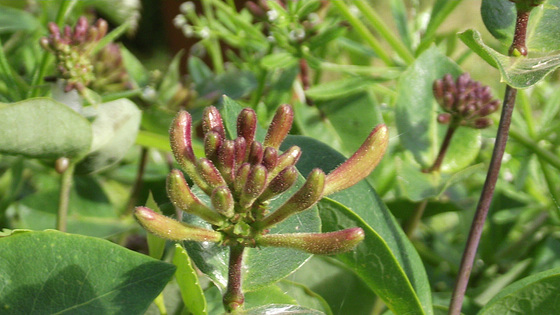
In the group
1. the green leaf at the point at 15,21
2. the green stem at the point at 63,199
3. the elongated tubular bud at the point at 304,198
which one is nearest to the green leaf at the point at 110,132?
the green stem at the point at 63,199

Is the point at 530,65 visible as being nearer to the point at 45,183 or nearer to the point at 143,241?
the point at 143,241

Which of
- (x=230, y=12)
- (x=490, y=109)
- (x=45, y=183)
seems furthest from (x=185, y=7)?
(x=490, y=109)

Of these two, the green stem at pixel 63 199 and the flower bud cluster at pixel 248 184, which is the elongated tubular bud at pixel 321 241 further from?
the green stem at pixel 63 199

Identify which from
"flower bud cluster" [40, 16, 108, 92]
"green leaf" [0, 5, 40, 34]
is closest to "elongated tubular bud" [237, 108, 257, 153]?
"flower bud cluster" [40, 16, 108, 92]

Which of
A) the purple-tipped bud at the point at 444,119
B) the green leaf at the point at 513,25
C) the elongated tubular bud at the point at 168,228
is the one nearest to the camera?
the elongated tubular bud at the point at 168,228

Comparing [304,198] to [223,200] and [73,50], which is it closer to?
[223,200]

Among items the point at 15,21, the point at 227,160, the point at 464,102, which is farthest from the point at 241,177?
the point at 15,21
